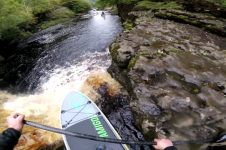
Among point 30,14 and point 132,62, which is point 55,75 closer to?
point 132,62

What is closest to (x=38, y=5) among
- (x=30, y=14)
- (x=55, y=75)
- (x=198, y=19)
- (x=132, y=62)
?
(x=30, y=14)

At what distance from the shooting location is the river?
9992 mm

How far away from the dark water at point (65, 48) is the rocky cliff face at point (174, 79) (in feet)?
8.98

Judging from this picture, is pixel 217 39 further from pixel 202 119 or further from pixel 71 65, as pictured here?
pixel 71 65

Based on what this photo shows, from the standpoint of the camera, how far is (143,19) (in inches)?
596

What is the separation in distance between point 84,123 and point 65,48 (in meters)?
10.3

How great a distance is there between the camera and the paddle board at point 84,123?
290 inches

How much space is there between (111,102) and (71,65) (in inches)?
205

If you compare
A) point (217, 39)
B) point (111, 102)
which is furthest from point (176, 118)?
point (217, 39)

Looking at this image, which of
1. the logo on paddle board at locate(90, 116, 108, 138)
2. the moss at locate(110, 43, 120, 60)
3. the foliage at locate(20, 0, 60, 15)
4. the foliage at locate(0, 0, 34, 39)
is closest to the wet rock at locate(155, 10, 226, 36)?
the moss at locate(110, 43, 120, 60)

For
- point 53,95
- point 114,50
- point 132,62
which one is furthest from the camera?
point 53,95

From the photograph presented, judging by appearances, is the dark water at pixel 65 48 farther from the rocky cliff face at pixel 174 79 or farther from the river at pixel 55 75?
the rocky cliff face at pixel 174 79

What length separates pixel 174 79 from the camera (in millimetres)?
8836

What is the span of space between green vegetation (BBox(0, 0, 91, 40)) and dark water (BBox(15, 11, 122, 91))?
1.37 meters
